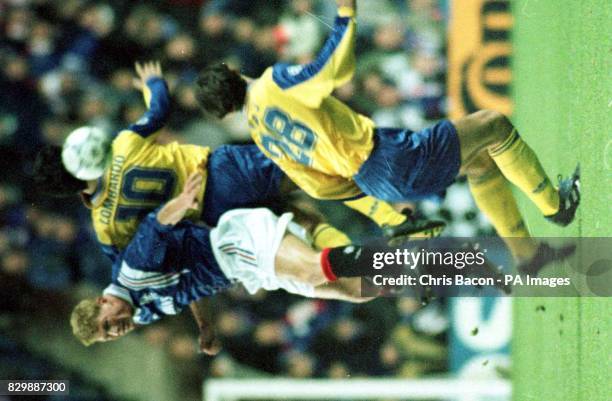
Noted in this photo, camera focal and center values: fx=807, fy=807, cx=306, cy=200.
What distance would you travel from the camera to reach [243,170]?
295cm

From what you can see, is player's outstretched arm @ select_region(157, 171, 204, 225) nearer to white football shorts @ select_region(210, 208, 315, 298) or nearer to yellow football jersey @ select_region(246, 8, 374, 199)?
white football shorts @ select_region(210, 208, 315, 298)

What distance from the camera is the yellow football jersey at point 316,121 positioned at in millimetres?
2824

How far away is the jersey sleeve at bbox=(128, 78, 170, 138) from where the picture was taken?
117 inches

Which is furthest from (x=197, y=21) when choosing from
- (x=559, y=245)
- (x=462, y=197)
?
(x=559, y=245)

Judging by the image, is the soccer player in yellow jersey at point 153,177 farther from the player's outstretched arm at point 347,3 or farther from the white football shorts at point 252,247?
the player's outstretched arm at point 347,3

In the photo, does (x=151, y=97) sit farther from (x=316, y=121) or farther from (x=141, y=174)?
(x=316, y=121)

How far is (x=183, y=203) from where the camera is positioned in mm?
2922

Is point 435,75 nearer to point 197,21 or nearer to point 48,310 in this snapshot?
point 197,21

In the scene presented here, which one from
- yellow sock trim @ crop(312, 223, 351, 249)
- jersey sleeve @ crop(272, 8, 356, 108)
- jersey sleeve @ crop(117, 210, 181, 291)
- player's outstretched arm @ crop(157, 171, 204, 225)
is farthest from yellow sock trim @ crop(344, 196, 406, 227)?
jersey sleeve @ crop(117, 210, 181, 291)

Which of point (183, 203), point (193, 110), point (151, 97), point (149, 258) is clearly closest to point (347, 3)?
point (193, 110)

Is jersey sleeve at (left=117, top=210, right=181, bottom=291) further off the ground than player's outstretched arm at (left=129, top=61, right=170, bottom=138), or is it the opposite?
player's outstretched arm at (left=129, top=61, right=170, bottom=138)

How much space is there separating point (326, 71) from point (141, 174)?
77 cm

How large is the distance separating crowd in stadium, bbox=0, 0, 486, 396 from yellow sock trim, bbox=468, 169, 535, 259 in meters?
0.06

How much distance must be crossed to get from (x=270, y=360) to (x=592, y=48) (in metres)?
1.66
